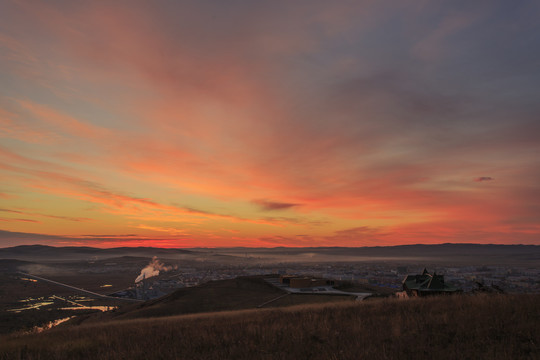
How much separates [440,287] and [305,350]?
25.8 meters

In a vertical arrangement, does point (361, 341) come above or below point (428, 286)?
above

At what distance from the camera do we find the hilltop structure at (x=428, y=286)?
91.7 ft

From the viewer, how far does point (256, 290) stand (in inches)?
1848

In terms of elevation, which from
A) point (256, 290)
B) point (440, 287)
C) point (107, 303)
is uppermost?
point (440, 287)

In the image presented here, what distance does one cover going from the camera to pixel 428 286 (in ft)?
93.5

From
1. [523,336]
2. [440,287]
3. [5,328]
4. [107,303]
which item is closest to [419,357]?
[523,336]

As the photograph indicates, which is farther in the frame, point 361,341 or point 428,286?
point 428,286

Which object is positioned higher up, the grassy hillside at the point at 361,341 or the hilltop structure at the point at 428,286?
the grassy hillside at the point at 361,341

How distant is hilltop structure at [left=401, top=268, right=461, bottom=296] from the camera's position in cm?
2795

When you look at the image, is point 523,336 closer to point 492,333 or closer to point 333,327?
point 492,333

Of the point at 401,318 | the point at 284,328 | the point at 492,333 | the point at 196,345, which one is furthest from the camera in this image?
the point at 401,318

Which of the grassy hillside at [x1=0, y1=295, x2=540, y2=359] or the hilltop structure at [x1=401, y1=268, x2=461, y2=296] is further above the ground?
the grassy hillside at [x1=0, y1=295, x2=540, y2=359]

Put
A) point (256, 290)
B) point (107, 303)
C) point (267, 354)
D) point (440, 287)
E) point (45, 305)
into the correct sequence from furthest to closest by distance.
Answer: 1. point (107, 303)
2. point (45, 305)
3. point (256, 290)
4. point (440, 287)
5. point (267, 354)

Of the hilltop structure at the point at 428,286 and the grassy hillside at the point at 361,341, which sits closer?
the grassy hillside at the point at 361,341
